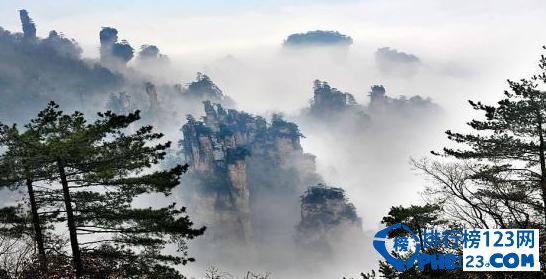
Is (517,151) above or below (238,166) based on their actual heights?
below

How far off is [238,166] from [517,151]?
67.0 metres

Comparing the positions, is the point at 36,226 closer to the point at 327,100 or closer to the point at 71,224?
the point at 71,224

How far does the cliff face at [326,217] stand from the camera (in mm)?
72562

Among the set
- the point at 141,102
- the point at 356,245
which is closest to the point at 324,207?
the point at 356,245

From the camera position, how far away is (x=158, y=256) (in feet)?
50.9

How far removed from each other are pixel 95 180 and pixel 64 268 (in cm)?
343

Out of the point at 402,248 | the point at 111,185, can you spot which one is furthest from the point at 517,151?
the point at 111,185

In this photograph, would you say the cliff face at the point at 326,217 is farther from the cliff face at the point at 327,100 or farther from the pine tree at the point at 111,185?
the cliff face at the point at 327,100

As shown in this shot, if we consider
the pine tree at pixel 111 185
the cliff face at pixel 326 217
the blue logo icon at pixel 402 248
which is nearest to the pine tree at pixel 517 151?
the blue logo icon at pixel 402 248

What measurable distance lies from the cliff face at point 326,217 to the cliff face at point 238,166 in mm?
13379

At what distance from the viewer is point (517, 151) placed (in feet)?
49.9

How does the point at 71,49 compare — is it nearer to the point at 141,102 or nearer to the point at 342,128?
the point at 141,102

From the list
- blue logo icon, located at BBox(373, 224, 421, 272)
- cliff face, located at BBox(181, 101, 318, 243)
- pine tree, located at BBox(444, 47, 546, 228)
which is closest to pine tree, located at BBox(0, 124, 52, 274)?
blue logo icon, located at BBox(373, 224, 421, 272)

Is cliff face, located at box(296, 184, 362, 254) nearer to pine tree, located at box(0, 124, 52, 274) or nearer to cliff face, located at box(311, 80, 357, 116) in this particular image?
pine tree, located at box(0, 124, 52, 274)
